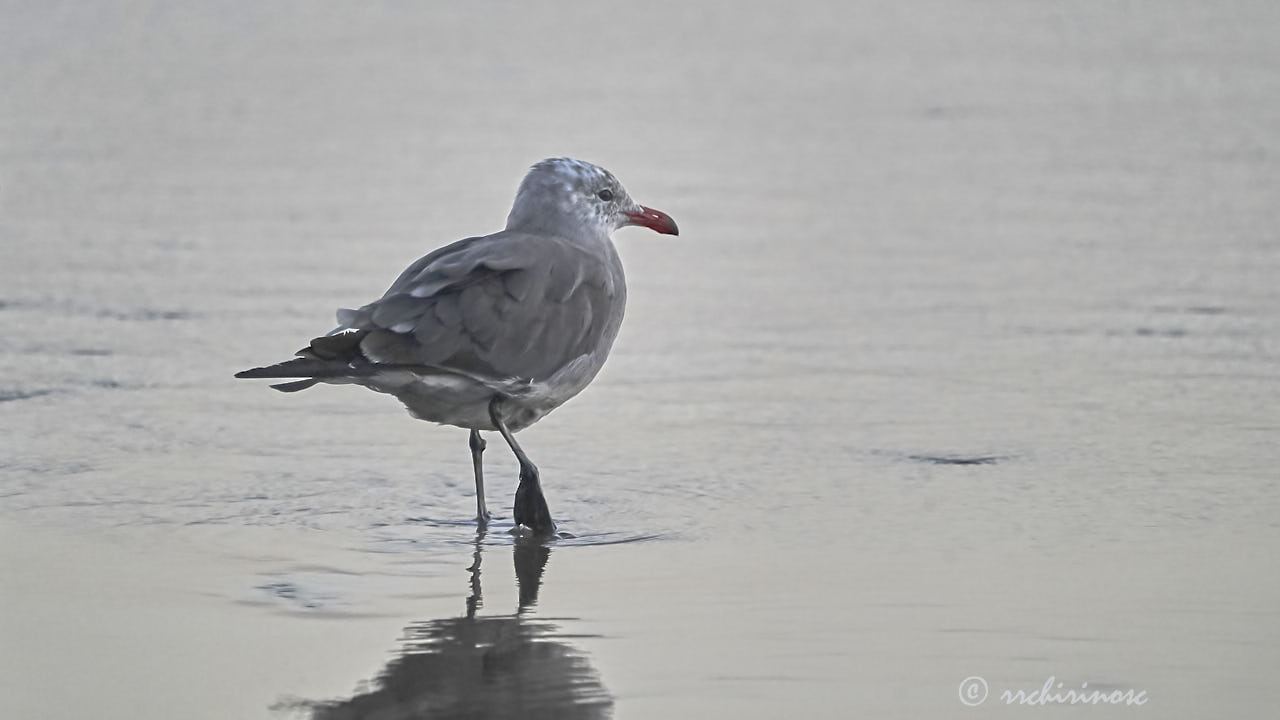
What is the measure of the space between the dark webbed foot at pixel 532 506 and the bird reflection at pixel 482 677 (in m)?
0.77

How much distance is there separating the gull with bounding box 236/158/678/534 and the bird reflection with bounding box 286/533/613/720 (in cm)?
98

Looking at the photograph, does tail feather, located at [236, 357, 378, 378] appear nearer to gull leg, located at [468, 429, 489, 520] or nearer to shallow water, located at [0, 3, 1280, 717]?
shallow water, located at [0, 3, 1280, 717]

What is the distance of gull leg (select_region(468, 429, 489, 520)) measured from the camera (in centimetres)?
657

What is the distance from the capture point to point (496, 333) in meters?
6.58

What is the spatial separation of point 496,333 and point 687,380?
1.83m

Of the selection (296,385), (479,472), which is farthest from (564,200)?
(296,385)

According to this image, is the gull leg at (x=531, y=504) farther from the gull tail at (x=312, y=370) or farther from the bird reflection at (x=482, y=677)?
the bird reflection at (x=482, y=677)

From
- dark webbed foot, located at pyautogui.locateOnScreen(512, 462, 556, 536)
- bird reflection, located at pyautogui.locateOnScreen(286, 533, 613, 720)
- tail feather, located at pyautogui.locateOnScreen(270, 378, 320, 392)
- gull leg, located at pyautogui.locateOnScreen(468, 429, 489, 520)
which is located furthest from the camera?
gull leg, located at pyautogui.locateOnScreen(468, 429, 489, 520)

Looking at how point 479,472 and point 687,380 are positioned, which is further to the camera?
point 687,380

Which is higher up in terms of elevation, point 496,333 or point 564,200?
point 564,200

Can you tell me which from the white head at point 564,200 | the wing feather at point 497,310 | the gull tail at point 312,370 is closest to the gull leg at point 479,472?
the wing feather at point 497,310

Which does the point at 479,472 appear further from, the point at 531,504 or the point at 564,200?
the point at 564,200

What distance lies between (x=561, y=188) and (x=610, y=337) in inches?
23.3

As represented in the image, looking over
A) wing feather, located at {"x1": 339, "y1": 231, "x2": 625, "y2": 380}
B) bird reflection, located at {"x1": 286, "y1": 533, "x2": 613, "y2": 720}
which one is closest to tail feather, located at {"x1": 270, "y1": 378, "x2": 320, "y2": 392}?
wing feather, located at {"x1": 339, "y1": 231, "x2": 625, "y2": 380}
